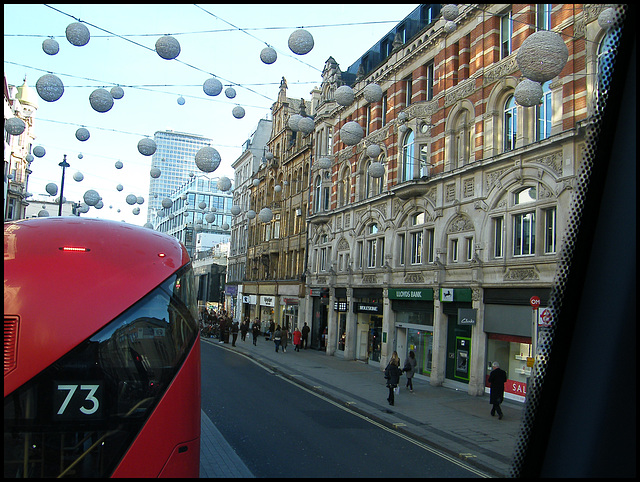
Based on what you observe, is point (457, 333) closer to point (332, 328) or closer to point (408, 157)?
point (408, 157)

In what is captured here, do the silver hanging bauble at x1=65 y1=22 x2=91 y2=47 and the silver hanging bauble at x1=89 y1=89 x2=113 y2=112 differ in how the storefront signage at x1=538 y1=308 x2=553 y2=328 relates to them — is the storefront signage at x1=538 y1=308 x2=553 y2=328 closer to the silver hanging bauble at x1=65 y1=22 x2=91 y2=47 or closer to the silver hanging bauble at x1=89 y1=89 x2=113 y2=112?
the silver hanging bauble at x1=65 y1=22 x2=91 y2=47

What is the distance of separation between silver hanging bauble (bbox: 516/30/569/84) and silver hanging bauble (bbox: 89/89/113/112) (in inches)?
352

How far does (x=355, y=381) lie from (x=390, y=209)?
899cm

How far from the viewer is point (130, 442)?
5.08m

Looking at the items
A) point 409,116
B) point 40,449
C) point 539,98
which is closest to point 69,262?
point 40,449

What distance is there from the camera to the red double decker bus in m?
4.81

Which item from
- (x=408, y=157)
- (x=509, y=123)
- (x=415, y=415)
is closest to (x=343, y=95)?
(x=509, y=123)

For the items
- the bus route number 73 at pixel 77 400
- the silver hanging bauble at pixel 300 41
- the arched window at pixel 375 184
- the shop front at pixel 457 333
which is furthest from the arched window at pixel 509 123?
the bus route number 73 at pixel 77 400

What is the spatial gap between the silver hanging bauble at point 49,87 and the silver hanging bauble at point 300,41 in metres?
4.95

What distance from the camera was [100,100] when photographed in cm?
1234

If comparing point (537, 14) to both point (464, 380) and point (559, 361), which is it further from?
point (559, 361)

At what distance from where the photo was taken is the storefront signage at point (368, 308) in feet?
88.0

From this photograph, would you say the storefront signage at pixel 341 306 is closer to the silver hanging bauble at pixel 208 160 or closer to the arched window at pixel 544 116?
the arched window at pixel 544 116

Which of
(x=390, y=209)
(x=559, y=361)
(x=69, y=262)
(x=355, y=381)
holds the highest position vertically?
(x=390, y=209)
